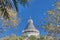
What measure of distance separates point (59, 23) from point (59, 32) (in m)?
0.71

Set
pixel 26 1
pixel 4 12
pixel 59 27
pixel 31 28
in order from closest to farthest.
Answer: pixel 26 1 → pixel 4 12 → pixel 59 27 → pixel 31 28

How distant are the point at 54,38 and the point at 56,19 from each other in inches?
64.7

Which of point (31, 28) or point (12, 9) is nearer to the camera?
point (12, 9)

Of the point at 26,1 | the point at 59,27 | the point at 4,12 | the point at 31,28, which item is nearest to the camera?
the point at 26,1

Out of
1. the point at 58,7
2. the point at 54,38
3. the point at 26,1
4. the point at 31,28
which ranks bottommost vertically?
the point at 26,1

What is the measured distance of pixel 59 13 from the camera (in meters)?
23.6

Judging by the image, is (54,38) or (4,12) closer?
(4,12)

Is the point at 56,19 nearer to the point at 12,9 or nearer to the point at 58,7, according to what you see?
the point at 58,7

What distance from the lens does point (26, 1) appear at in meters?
13.0

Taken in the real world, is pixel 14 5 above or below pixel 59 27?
below

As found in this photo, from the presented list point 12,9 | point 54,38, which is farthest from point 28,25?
point 12,9

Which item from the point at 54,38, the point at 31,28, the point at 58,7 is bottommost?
the point at 54,38

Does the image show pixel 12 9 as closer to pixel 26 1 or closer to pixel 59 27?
pixel 26 1

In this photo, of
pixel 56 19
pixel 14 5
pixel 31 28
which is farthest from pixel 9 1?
pixel 31 28
